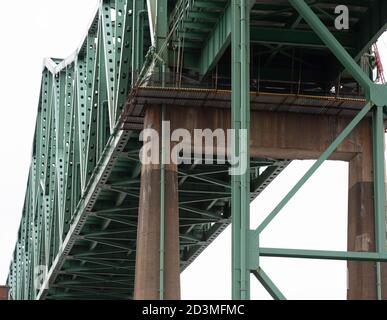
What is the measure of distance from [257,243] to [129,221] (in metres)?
54.4

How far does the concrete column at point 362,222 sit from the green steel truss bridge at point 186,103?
23.4 inches

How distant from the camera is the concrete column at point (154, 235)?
156ft

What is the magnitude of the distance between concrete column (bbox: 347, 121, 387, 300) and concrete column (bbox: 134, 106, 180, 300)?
6.43 m

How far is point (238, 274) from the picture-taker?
19.7 metres

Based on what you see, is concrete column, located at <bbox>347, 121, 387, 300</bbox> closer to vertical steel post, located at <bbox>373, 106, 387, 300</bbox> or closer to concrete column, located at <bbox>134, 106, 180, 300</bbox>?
concrete column, located at <bbox>134, 106, 180, 300</bbox>

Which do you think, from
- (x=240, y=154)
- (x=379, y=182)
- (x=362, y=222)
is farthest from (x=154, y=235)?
(x=240, y=154)

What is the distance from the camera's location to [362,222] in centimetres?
4859

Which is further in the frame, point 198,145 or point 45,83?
point 45,83

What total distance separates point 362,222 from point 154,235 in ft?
25.0

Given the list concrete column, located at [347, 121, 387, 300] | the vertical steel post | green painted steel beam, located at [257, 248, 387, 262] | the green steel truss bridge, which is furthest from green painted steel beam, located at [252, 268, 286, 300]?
concrete column, located at [347, 121, 387, 300]

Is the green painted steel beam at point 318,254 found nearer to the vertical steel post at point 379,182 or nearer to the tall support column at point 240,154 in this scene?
the vertical steel post at point 379,182

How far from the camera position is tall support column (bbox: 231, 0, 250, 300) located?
19.6 metres
